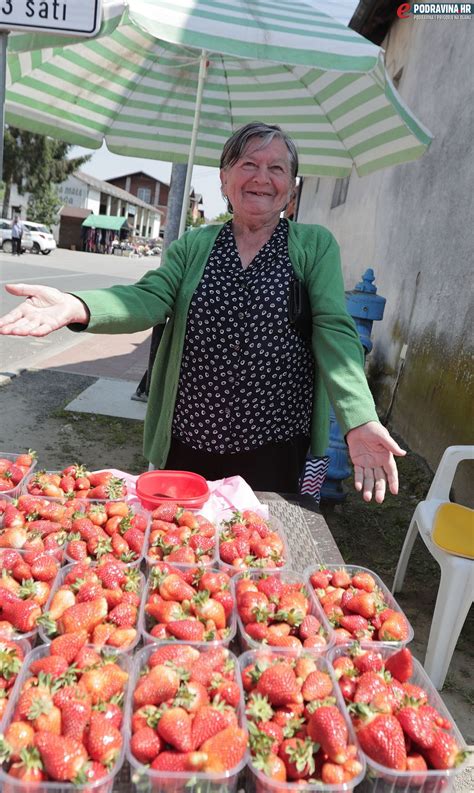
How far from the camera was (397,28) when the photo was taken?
873 cm

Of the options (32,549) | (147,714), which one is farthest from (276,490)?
(147,714)

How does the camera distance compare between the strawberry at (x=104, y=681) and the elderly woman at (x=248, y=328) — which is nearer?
the strawberry at (x=104, y=681)

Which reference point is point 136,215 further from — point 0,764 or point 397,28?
point 0,764

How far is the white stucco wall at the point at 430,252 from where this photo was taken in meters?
5.22

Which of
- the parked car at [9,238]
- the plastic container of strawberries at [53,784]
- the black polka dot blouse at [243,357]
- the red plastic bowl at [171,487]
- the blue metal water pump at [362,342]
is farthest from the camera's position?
the parked car at [9,238]

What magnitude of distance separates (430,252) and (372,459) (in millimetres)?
4892

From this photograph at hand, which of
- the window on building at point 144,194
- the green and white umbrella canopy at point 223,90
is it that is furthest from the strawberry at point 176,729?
the window on building at point 144,194

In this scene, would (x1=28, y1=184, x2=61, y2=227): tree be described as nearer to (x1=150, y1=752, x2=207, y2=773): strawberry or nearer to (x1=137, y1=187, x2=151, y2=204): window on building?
(x1=137, y1=187, x2=151, y2=204): window on building

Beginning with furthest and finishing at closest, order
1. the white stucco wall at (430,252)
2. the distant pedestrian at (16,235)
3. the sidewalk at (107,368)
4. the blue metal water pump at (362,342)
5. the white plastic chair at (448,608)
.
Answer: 1. the distant pedestrian at (16,235)
2. the sidewalk at (107,368)
3. the white stucco wall at (430,252)
4. the blue metal water pump at (362,342)
5. the white plastic chair at (448,608)

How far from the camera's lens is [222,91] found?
15.2ft

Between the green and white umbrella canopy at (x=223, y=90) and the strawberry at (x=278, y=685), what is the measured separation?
2721 millimetres

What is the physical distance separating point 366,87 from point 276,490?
274 centimetres

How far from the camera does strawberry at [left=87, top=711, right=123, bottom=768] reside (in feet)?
3.55

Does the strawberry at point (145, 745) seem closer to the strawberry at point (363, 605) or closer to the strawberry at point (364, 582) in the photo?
the strawberry at point (363, 605)
